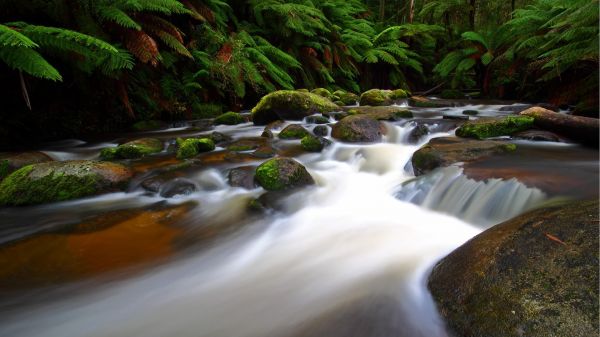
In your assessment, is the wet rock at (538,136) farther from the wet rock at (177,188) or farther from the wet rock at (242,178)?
the wet rock at (177,188)

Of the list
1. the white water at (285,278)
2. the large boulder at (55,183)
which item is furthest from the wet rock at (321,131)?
the large boulder at (55,183)

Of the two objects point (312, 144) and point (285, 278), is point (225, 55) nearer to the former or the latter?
point (312, 144)

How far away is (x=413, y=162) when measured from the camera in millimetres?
4566

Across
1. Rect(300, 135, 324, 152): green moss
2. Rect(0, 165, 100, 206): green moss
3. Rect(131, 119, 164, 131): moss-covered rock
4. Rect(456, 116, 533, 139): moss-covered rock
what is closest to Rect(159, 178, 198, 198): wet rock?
Rect(0, 165, 100, 206): green moss

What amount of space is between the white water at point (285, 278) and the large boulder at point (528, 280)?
20 centimetres

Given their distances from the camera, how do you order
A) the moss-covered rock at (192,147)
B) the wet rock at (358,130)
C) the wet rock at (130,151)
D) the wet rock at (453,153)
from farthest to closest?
the wet rock at (358,130) → the moss-covered rock at (192,147) → the wet rock at (130,151) → the wet rock at (453,153)

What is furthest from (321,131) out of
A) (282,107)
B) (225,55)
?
(225,55)

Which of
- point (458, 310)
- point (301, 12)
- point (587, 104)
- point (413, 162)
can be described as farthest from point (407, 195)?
point (301, 12)

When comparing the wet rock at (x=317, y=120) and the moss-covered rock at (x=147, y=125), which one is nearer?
the moss-covered rock at (x=147, y=125)

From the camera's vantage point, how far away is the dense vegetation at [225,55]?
4957 mm

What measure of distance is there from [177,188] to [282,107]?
14.1 ft

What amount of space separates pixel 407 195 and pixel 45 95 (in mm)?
6228

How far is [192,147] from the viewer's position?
215 inches

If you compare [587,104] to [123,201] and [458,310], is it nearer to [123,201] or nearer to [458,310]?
[458,310]
